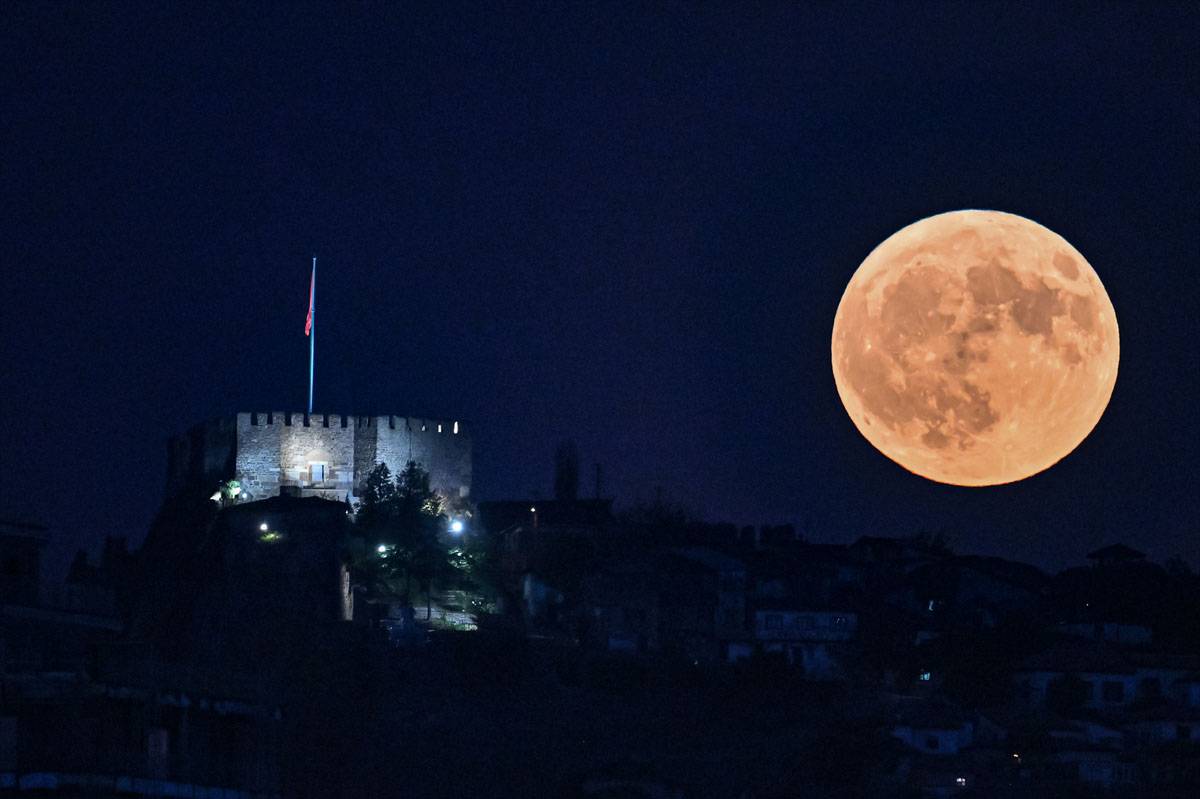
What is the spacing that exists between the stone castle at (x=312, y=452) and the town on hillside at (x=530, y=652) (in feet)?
0.32

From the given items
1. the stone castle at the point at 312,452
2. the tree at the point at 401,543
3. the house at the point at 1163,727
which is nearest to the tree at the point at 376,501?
the tree at the point at 401,543

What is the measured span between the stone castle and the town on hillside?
10 centimetres

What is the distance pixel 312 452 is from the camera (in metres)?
70.4

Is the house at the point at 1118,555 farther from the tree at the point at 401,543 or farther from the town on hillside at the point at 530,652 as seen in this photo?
the tree at the point at 401,543

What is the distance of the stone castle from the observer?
6969cm

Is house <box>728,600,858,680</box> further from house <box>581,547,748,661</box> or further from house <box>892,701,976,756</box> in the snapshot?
house <box>892,701,976,756</box>

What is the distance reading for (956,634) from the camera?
64.2 metres

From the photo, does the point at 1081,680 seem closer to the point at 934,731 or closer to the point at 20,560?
the point at 934,731

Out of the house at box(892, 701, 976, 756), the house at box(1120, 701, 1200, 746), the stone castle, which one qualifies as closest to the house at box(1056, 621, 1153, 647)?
the house at box(1120, 701, 1200, 746)

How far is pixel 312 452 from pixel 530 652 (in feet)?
49.3

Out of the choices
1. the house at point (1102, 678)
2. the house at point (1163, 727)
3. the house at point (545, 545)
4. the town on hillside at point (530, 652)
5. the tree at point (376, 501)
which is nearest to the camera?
the town on hillside at point (530, 652)

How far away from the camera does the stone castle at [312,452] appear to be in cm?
6969

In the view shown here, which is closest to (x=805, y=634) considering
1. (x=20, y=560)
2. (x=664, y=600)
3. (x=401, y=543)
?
(x=664, y=600)

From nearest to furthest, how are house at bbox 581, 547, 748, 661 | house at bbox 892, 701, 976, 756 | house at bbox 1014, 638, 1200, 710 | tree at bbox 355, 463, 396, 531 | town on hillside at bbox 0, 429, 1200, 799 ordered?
town on hillside at bbox 0, 429, 1200, 799 → house at bbox 892, 701, 976, 756 → house at bbox 1014, 638, 1200, 710 → tree at bbox 355, 463, 396, 531 → house at bbox 581, 547, 748, 661
